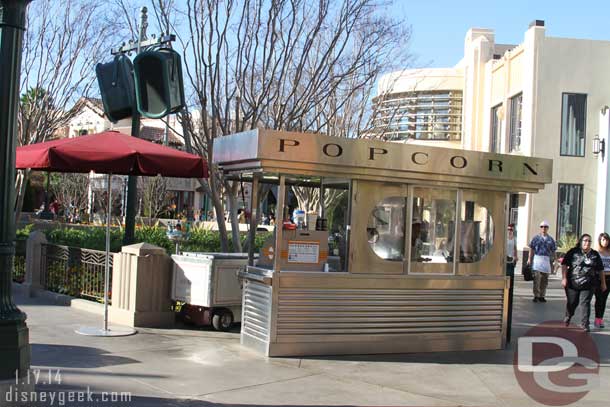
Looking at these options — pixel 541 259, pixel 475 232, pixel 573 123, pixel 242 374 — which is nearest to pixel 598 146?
pixel 573 123

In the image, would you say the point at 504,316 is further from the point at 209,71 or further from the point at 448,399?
the point at 209,71

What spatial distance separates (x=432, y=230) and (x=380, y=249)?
85 cm

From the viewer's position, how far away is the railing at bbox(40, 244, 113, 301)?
37.4 ft

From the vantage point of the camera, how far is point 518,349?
968 centimetres

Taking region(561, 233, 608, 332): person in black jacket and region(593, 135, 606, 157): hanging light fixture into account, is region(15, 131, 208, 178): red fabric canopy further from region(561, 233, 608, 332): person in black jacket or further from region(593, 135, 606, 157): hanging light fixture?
region(593, 135, 606, 157): hanging light fixture

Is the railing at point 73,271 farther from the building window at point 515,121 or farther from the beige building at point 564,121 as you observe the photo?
the building window at point 515,121

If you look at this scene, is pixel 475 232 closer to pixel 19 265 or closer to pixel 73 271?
pixel 73 271

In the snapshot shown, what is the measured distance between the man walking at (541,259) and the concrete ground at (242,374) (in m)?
5.57

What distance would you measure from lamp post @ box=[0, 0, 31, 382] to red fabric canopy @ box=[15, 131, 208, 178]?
12.6 ft

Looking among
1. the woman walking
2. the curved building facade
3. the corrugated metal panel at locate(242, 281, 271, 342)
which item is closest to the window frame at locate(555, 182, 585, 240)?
the curved building facade

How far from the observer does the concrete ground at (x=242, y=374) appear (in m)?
6.59

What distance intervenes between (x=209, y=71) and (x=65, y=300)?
500cm

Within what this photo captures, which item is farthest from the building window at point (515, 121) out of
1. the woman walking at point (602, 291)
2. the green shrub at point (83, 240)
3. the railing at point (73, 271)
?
the railing at point (73, 271)

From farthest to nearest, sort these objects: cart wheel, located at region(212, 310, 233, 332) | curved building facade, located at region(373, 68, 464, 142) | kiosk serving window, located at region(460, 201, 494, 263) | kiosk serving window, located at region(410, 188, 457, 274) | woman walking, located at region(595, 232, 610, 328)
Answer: curved building facade, located at region(373, 68, 464, 142)
woman walking, located at region(595, 232, 610, 328)
cart wheel, located at region(212, 310, 233, 332)
kiosk serving window, located at region(460, 201, 494, 263)
kiosk serving window, located at region(410, 188, 457, 274)
